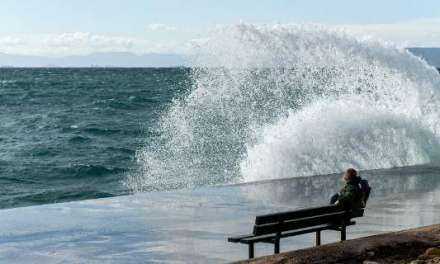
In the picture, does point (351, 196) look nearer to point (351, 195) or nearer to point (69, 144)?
point (351, 195)

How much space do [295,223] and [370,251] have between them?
37.5 inches

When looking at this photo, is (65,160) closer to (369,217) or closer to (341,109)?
(341,109)

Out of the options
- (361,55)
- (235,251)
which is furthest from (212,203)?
(361,55)

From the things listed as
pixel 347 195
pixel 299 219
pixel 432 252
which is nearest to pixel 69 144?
pixel 347 195

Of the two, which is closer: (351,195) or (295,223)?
(295,223)

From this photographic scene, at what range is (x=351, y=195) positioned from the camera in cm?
1030

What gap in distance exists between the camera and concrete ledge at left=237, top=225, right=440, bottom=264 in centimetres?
826

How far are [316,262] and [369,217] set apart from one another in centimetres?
372

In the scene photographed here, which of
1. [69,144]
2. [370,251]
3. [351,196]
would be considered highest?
[351,196]

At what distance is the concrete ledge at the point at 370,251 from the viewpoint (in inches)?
325

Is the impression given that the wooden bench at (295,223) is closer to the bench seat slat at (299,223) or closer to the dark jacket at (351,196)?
the bench seat slat at (299,223)

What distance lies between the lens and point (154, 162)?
2772 cm

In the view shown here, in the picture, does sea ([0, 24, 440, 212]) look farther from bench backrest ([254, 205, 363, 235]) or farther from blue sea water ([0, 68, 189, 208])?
bench backrest ([254, 205, 363, 235])

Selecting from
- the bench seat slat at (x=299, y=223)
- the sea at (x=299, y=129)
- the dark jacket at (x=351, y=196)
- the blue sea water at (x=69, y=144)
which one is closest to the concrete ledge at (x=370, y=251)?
the bench seat slat at (x=299, y=223)
